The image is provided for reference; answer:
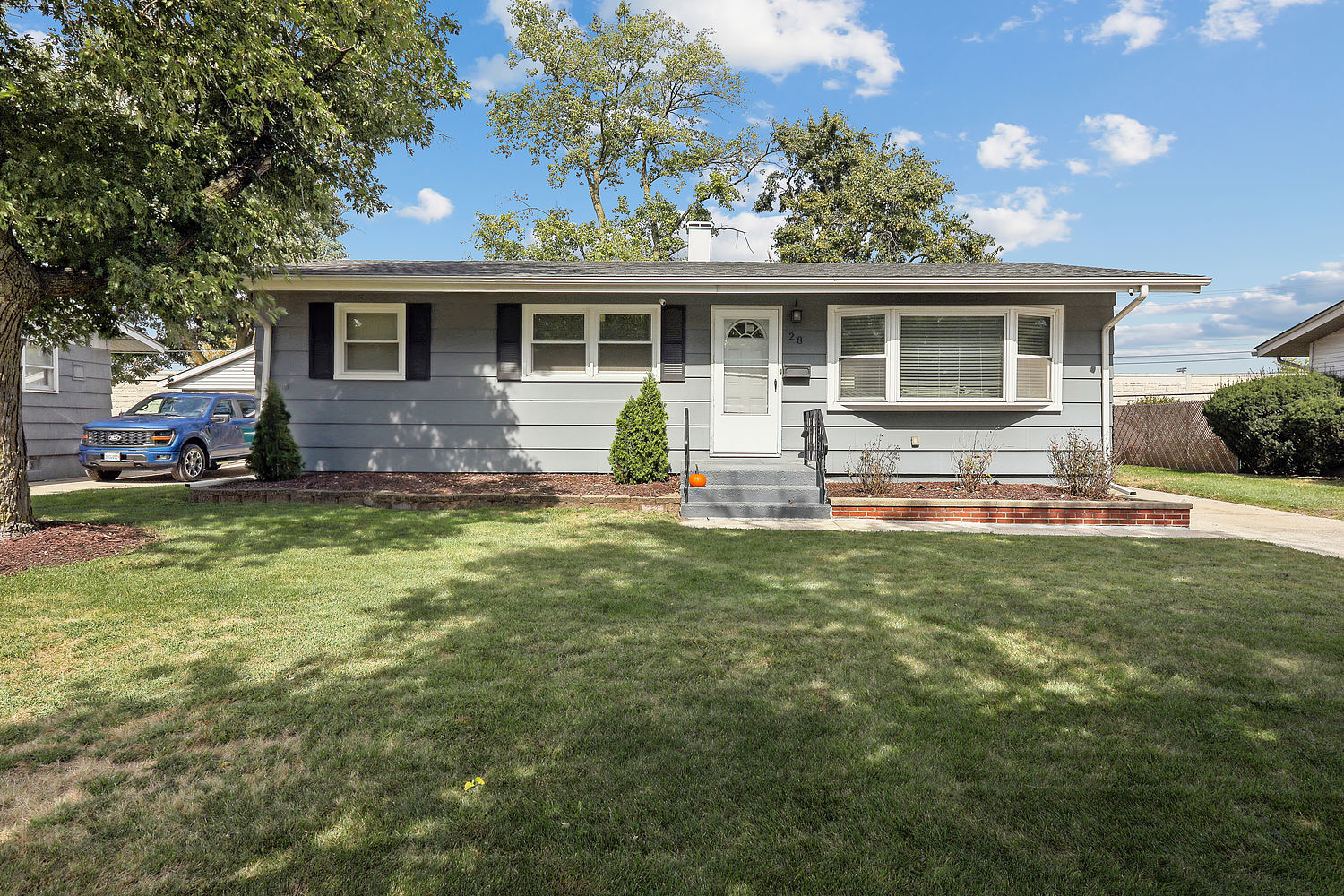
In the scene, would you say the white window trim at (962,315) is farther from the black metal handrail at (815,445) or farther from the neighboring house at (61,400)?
the neighboring house at (61,400)

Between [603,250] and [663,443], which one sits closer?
→ [663,443]

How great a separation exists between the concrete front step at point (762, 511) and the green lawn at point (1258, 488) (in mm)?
6275

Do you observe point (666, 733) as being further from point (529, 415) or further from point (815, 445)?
point (529, 415)

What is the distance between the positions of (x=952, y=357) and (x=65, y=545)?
9.40m

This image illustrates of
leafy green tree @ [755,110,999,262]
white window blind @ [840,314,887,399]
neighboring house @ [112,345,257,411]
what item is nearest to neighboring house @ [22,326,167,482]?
neighboring house @ [112,345,257,411]

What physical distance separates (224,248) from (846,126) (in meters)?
19.9

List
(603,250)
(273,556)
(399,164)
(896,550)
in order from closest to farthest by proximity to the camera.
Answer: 1. (273,556)
2. (896,550)
3. (399,164)
4. (603,250)

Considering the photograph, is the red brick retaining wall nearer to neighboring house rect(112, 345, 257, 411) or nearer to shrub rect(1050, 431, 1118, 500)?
shrub rect(1050, 431, 1118, 500)

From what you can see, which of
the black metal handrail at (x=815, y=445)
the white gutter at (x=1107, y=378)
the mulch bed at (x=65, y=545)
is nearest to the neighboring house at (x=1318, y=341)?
the white gutter at (x=1107, y=378)

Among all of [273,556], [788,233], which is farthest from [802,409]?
[788,233]

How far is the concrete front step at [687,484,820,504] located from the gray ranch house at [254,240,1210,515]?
1.28 meters

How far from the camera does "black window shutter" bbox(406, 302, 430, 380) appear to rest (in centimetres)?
935

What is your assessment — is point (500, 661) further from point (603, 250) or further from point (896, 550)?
point (603, 250)

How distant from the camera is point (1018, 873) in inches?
65.7
